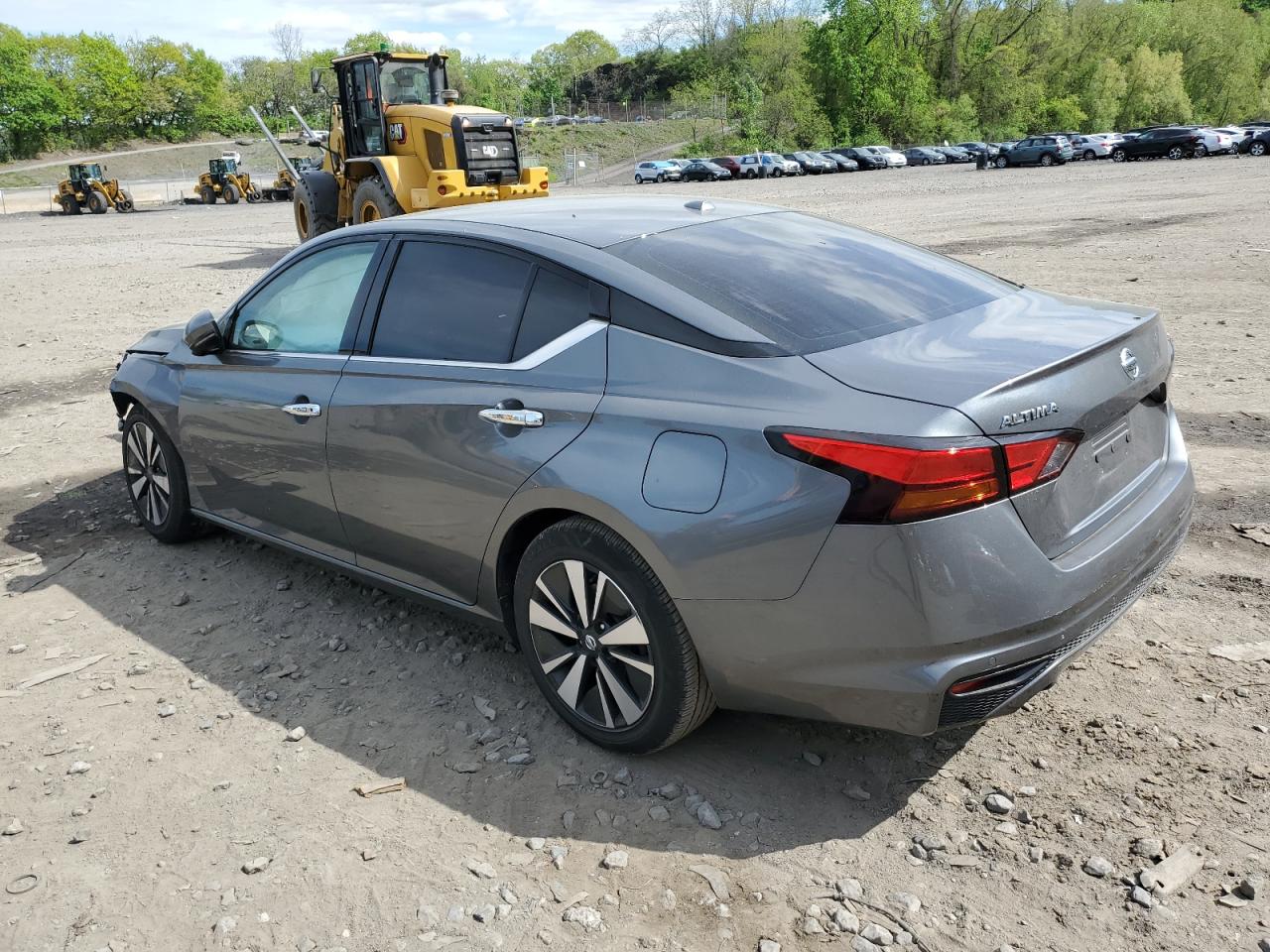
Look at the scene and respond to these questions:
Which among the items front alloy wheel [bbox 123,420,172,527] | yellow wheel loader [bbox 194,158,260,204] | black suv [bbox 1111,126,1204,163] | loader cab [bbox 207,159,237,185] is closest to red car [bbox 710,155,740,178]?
black suv [bbox 1111,126,1204,163]

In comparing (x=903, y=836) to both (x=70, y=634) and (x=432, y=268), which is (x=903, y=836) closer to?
(x=432, y=268)

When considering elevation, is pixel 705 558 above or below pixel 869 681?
above

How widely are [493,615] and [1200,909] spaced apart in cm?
225

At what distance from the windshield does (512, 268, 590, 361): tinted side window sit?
49.8 ft

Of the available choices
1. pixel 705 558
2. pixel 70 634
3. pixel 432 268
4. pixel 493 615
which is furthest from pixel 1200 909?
pixel 70 634

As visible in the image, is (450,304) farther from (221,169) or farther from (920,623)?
(221,169)

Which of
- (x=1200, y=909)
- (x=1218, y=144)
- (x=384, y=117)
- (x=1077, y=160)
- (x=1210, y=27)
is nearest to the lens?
(x=1200, y=909)

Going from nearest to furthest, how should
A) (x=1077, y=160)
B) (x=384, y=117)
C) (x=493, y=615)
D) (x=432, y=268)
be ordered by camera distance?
(x=493, y=615) < (x=432, y=268) < (x=384, y=117) < (x=1077, y=160)

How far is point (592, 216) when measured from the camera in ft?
12.8

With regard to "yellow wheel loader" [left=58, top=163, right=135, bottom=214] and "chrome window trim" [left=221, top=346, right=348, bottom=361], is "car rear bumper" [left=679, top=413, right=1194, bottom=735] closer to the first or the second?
"chrome window trim" [left=221, top=346, right=348, bottom=361]

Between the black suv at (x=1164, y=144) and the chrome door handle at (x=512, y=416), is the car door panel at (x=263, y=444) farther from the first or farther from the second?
the black suv at (x=1164, y=144)

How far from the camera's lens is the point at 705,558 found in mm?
2875

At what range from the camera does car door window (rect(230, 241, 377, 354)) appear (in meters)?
4.26

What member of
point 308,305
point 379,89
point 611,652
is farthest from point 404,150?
point 611,652
